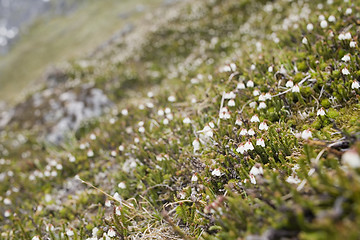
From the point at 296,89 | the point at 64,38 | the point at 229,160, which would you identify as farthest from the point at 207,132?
the point at 64,38

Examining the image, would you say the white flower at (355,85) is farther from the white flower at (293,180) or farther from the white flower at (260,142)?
the white flower at (293,180)

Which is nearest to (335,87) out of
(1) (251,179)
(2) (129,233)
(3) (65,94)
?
(1) (251,179)

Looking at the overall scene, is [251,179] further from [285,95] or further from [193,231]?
[285,95]

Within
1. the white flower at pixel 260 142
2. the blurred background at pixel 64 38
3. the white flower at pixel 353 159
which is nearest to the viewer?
the white flower at pixel 353 159

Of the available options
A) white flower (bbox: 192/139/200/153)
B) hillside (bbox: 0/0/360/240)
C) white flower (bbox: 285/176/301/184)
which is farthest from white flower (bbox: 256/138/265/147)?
white flower (bbox: 192/139/200/153)

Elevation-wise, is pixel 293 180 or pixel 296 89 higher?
pixel 296 89

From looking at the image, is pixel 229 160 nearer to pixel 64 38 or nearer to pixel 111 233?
pixel 111 233

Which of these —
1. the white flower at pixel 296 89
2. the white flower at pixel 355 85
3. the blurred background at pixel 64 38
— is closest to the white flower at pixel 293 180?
the white flower at pixel 296 89

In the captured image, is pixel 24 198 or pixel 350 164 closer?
pixel 350 164
